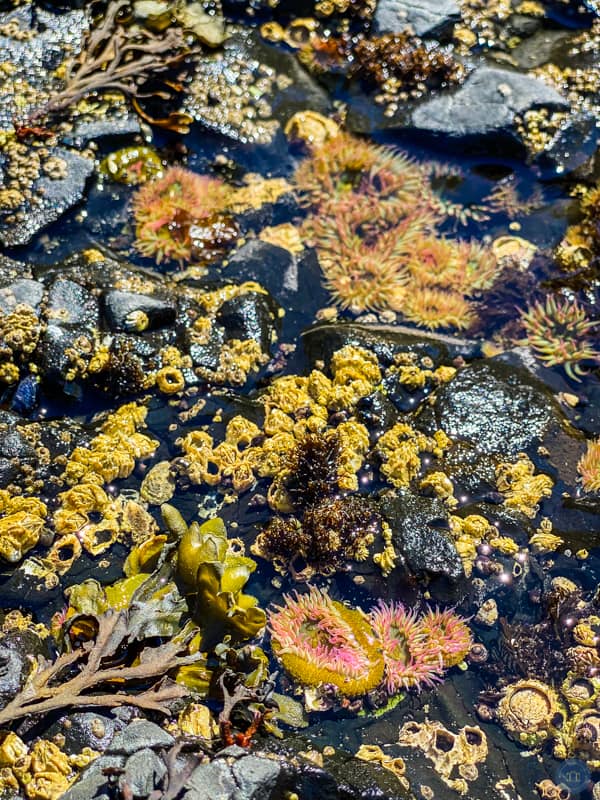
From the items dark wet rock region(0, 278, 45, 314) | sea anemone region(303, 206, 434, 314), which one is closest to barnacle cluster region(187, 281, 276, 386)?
sea anemone region(303, 206, 434, 314)

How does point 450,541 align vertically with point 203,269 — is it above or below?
below

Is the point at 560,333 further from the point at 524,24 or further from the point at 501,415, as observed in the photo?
the point at 524,24

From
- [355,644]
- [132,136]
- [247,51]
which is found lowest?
[355,644]

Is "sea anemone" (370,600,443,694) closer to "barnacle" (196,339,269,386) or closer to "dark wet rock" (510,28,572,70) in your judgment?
"barnacle" (196,339,269,386)

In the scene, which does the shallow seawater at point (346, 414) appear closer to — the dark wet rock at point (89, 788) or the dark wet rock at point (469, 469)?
the dark wet rock at point (469, 469)

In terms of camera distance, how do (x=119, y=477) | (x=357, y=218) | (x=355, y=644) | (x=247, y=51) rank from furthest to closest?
(x=247, y=51)
(x=357, y=218)
(x=119, y=477)
(x=355, y=644)

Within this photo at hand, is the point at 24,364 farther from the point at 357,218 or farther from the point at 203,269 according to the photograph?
the point at 357,218

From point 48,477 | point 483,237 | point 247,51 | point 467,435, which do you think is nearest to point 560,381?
point 467,435

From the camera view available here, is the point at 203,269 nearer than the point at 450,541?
No
